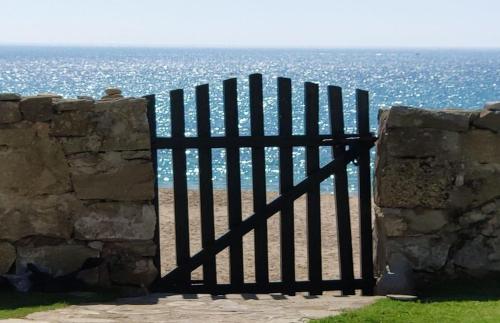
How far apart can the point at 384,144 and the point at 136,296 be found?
99.9 inches

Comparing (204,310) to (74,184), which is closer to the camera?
(204,310)

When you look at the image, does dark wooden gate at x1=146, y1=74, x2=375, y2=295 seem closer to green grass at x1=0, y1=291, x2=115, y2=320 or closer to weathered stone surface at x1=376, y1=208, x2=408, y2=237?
weathered stone surface at x1=376, y1=208, x2=408, y2=237

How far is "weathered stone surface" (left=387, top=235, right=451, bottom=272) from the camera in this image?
8633mm

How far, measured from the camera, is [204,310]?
7707 millimetres

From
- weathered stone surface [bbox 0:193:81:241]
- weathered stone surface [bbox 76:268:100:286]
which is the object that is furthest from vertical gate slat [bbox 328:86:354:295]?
weathered stone surface [bbox 0:193:81:241]

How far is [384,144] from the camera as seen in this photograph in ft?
28.3

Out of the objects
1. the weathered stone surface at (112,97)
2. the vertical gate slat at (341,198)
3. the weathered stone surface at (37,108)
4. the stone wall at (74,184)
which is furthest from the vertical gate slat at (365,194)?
the weathered stone surface at (37,108)

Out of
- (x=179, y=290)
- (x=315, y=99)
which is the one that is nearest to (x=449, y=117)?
(x=315, y=99)

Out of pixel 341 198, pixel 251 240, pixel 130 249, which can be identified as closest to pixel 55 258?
pixel 130 249

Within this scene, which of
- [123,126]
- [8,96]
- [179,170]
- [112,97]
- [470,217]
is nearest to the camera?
[8,96]

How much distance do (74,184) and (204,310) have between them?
1.75 meters

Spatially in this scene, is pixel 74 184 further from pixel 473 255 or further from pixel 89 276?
pixel 473 255

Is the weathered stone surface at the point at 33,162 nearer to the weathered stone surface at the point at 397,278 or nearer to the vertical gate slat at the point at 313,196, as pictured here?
the vertical gate slat at the point at 313,196

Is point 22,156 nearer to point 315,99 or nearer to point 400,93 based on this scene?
point 315,99
